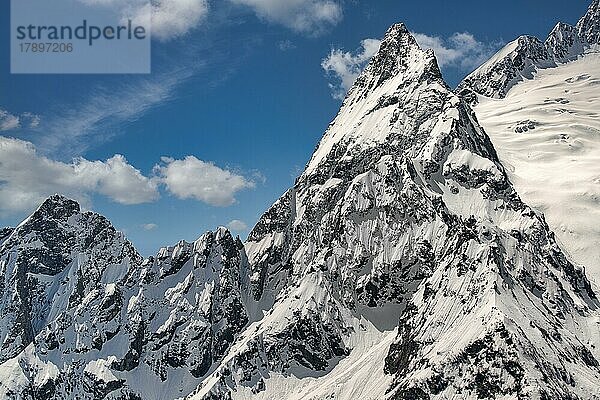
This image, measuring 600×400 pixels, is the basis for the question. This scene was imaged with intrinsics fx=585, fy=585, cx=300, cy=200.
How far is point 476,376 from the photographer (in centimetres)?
14088

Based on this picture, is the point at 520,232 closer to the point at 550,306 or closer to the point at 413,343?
the point at 550,306

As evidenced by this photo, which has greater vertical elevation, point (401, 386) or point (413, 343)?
point (413, 343)

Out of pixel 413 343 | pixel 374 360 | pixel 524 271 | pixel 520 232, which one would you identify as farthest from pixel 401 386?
pixel 520 232

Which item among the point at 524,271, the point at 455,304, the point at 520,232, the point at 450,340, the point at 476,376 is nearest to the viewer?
the point at 476,376

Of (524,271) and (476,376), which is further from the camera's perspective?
(524,271)

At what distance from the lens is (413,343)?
168 metres

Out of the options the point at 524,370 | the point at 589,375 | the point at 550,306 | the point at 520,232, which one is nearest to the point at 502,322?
the point at 524,370

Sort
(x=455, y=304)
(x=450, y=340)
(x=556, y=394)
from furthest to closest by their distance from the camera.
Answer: (x=455, y=304) < (x=450, y=340) < (x=556, y=394)

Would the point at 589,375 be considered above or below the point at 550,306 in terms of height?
below

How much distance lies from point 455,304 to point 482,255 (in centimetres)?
1620

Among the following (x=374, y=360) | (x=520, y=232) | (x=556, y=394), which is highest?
(x=520, y=232)

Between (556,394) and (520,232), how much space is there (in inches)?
2943

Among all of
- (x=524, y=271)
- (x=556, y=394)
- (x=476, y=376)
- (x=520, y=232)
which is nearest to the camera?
(x=556, y=394)

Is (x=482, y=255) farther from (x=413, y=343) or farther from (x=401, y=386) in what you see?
(x=401, y=386)
